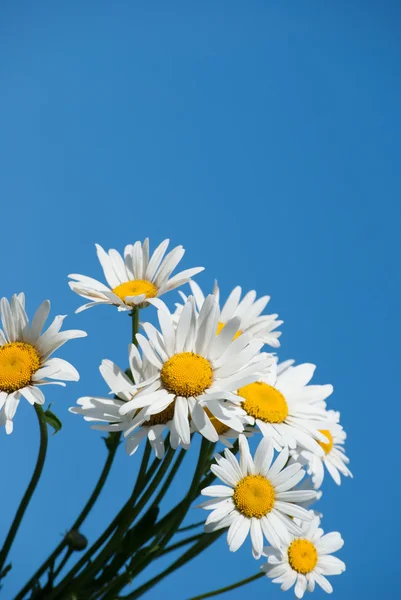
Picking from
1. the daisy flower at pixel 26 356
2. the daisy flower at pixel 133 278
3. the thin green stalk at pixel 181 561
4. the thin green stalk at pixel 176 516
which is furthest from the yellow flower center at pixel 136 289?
the thin green stalk at pixel 181 561

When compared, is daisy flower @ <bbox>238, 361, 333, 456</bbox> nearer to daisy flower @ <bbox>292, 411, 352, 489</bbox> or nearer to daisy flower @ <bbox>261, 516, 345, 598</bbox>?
daisy flower @ <bbox>292, 411, 352, 489</bbox>

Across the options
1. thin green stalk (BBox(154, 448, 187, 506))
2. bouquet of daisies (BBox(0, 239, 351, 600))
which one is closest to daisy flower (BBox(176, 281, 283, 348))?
bouquet of daisies (BBox(0, 239, 351, 600))

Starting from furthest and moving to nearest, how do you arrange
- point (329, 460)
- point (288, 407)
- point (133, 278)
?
point (329, 460) → point (133, 278) → point (288, 407)

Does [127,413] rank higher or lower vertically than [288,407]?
lower

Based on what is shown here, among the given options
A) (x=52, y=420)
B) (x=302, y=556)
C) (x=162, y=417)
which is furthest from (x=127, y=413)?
(x=302, y=556)

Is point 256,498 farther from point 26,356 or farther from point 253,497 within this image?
point 26,356

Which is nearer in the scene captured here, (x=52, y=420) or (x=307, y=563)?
(x=52, y=420)

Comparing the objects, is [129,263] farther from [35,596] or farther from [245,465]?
[35,596]

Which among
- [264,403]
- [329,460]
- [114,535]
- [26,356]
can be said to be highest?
[329,460]

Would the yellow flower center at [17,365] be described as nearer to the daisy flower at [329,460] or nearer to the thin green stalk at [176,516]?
the thin green stalk at [176,516]
